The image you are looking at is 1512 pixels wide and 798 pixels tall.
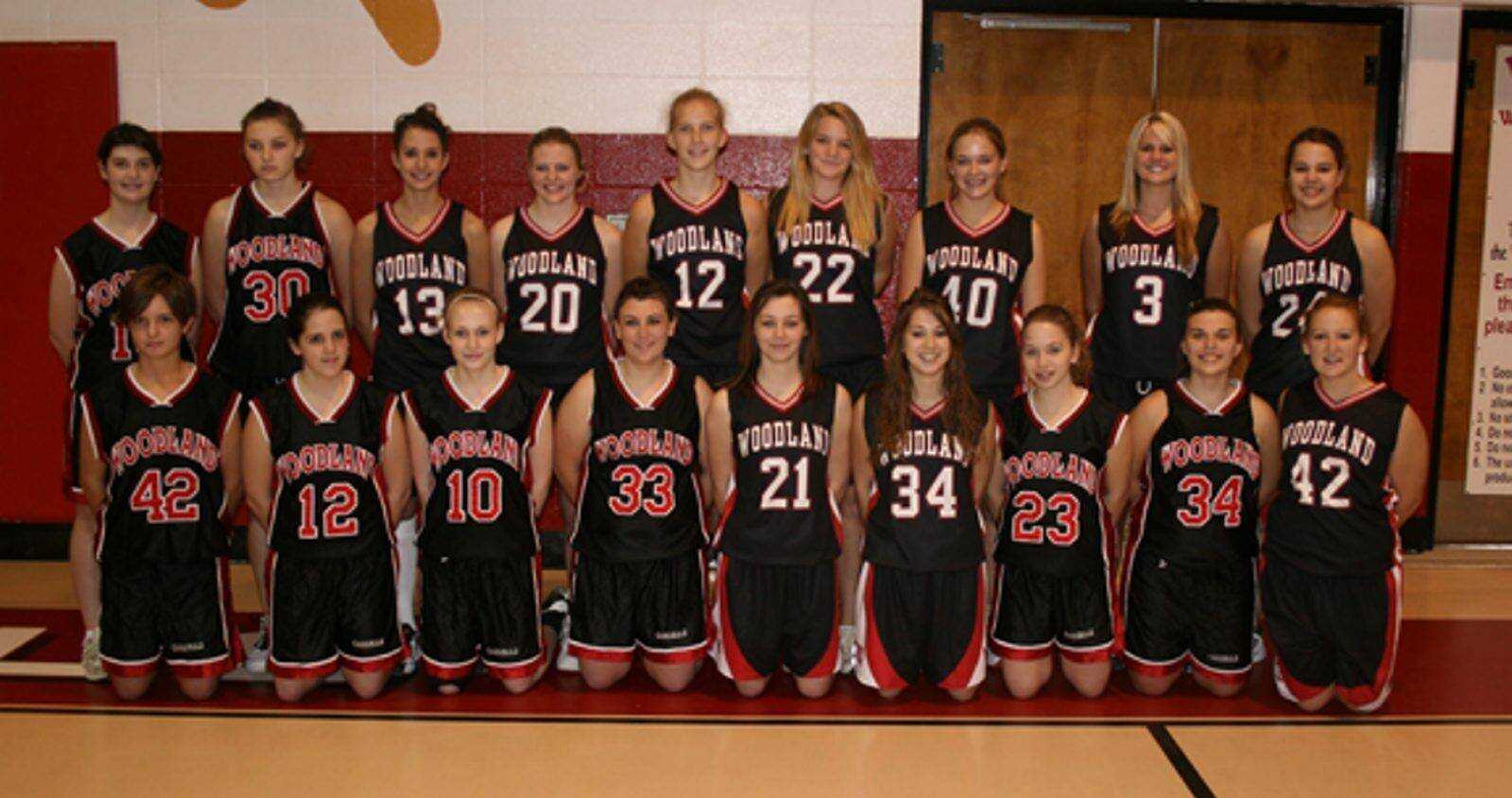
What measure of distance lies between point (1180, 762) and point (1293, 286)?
175 centimetres

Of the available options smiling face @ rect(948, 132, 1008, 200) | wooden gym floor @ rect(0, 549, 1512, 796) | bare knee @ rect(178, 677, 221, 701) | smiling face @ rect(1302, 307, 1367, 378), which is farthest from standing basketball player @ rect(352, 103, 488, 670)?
smiling face @ rect(1302, 307, 1367, 378)

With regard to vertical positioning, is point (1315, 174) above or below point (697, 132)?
below

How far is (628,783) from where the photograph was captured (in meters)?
2.98

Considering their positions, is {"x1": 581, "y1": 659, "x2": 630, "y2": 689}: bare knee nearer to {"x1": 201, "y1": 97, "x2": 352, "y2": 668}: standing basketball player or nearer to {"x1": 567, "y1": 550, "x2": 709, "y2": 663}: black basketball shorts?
{"x1": 567, "y1": 550, "x2": 709, "y2": 663}: black basketball shorts

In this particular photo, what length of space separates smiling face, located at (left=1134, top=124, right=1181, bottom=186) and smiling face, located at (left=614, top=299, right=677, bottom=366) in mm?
1684

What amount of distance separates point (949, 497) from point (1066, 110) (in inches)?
95.6

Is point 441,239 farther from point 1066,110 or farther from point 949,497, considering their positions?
point 1066,110

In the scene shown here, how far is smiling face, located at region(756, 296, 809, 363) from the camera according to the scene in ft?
11.7

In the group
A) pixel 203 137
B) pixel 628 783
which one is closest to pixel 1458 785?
pixel 628 783

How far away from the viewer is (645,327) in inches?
143

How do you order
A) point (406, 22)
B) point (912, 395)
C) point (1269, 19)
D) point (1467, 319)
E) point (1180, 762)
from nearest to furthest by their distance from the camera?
point (1180, 762) < point (912, 395) < point (406, 22) < point (1269, 19) < point (1467, 319)

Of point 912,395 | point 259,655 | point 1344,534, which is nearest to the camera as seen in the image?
point 1344,534

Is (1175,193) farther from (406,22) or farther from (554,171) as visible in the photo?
(406,22)

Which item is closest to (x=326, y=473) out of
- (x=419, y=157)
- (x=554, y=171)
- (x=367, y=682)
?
(x=367, y=682)
